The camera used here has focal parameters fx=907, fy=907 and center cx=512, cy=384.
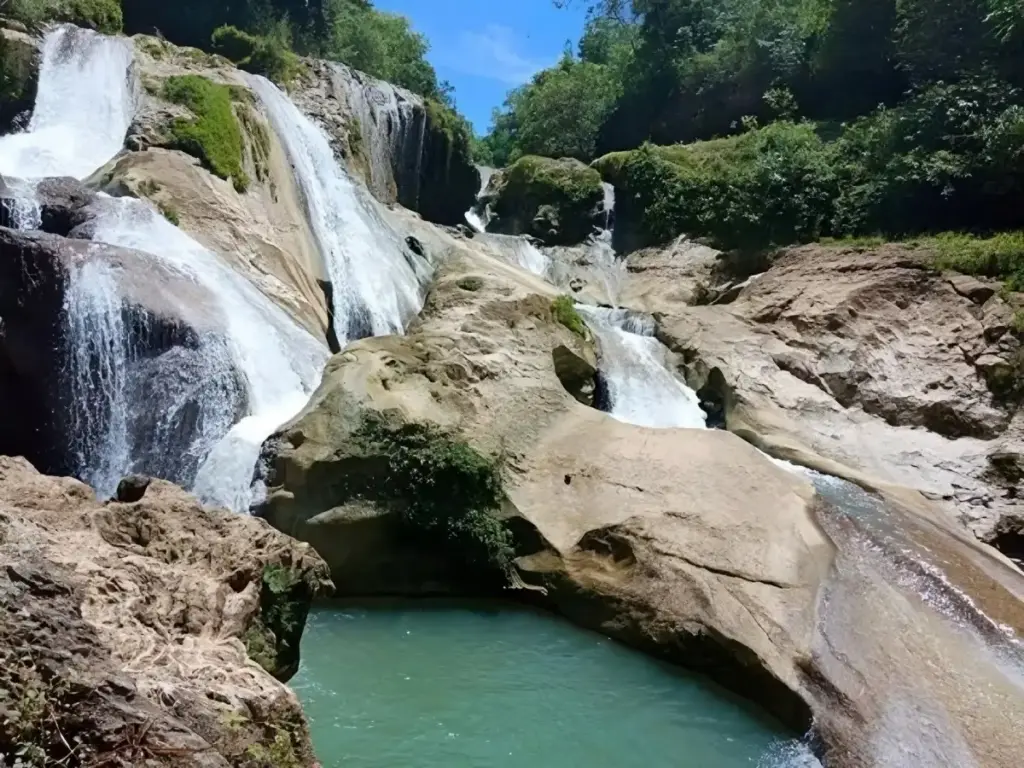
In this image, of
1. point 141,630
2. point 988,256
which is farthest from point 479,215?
point 141,630

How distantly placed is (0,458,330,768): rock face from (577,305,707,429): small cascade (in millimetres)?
12493

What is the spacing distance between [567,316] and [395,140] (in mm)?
14512

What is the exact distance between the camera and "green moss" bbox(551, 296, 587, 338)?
55.0 feet

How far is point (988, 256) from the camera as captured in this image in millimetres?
20484

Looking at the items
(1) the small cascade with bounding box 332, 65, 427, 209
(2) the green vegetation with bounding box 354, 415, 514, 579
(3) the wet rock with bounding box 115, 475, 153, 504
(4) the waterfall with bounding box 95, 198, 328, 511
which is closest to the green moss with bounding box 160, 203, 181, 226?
(4) the waterfall with bounding box 95, 198, 328, 511

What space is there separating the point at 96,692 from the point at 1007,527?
1543 centimetres

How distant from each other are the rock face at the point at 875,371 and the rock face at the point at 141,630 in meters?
12.1

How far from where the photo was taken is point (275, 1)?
122 feet

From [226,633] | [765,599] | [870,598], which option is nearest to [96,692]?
[226,633]

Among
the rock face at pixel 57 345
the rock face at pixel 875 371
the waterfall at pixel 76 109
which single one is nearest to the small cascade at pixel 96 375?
the rock face at pixel 57 345

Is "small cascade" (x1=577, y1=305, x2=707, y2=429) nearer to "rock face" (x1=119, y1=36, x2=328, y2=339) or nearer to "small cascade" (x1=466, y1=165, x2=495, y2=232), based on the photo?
"rock face" (x1=119, y1=36, x2=328, y2=339)

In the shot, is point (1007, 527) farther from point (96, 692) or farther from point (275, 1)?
point (275, 1)

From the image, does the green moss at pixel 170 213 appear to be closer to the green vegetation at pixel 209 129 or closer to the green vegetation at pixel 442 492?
the green vegetation at pixel 209 129

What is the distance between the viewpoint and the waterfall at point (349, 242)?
63.3 ft
